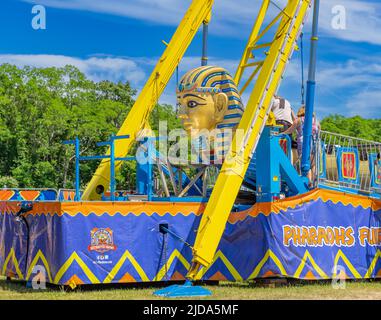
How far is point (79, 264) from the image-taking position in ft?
47.3

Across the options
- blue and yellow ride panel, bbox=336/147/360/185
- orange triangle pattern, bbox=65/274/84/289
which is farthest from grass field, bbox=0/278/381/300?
blue and yellow ride panel, bbox=336/147/360/185

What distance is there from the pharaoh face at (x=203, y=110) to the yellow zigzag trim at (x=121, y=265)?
3.68 metres

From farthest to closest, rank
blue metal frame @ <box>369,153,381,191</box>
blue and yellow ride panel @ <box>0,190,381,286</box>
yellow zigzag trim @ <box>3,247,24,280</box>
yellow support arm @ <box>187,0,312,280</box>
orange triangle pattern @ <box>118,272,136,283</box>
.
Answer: blue metal frame @ <box>369,153,381,191</box>, yellow zigzag trim @ <box>3,247,24,280</box>, orange triangle pattern @ <box>118,272,136,283</box>, blue and yellow ride panel @ <box>0,190,381,286</box>, yellow support arm @ <box>187,0,312,280</box>

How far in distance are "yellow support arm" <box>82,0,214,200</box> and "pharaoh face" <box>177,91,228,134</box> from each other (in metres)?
2.11

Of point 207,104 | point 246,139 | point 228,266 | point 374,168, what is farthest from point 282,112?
point 228,266

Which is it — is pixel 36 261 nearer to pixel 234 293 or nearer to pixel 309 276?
pixel 234 293

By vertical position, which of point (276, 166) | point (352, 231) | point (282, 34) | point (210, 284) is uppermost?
point (282, 34)

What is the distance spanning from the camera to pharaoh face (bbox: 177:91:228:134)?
1720 cm

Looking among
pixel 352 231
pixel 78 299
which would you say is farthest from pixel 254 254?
pixel 78 299

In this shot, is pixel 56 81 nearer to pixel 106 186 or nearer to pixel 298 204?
pixel 106 186

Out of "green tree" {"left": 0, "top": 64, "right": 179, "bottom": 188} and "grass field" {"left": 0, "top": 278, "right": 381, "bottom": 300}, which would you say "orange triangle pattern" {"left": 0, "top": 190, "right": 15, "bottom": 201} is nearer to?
"grass field" {"left": 0, "top": 278, "right": 381, "bottom": 300}

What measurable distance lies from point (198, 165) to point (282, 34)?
12.0ft

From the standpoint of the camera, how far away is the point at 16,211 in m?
16.1

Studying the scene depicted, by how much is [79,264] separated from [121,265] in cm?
99
